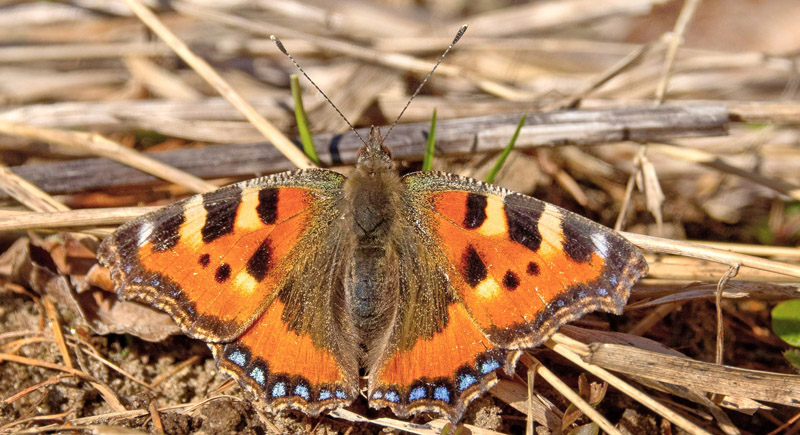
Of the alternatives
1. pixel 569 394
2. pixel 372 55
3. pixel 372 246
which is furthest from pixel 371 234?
pixel 372 55

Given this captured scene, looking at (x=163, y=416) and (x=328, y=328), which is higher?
(x=328, y=328)

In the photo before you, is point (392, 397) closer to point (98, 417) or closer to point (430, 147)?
point (98, 417)

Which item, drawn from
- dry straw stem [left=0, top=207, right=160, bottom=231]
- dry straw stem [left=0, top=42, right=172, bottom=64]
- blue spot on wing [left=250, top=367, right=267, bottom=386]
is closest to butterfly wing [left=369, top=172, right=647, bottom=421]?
blue spot on wing [left=250, top=367, right=267, bottom=386]

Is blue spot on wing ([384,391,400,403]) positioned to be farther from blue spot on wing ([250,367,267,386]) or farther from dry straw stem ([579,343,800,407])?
dry straw stem ([579,343,800,407])

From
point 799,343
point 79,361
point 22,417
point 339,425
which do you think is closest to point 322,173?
point 339,425

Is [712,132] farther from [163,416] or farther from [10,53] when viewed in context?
[10,53]
